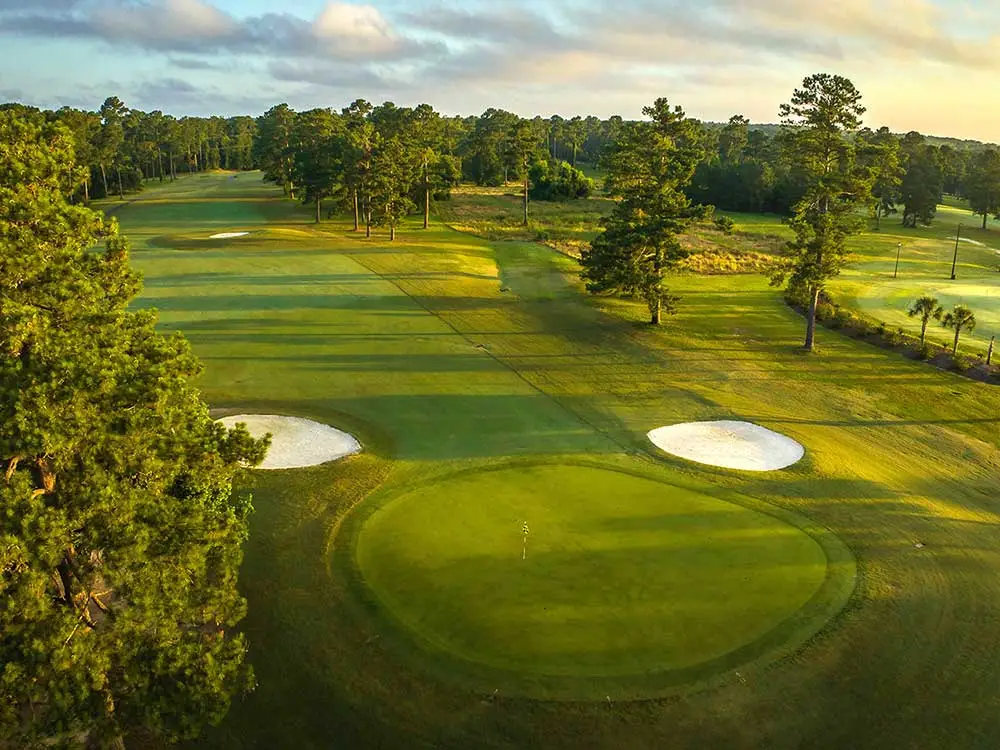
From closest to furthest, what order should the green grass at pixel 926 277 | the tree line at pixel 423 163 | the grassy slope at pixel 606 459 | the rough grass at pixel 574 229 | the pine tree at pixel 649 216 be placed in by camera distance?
the grassy slope at pixel 606 459
the pine tree at pixel 649 216
the green grass at pixel 926 277
the rough grass at pixel 574 229
the tree line at pixel 423 163

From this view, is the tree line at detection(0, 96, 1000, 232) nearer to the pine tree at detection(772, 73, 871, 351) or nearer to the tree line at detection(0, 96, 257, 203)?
the tree line at detection(0, 96, 257, 203)

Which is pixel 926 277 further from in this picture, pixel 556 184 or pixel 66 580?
pixel 66 580

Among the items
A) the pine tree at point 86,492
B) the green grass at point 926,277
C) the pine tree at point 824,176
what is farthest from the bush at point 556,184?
the pine tree at point 86,492

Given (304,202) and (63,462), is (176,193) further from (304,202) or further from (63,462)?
(63,462)

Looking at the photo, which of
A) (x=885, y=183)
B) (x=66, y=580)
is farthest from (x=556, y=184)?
(x=66, y=580)

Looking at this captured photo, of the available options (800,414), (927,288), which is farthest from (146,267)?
(927,288)

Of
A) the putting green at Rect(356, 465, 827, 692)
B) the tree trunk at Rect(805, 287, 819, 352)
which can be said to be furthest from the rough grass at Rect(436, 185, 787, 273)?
the putting green at Rect(356, 465, 827, 692)

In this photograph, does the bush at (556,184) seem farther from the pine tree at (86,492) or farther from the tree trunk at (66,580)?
the tree trunk at (66,580)
